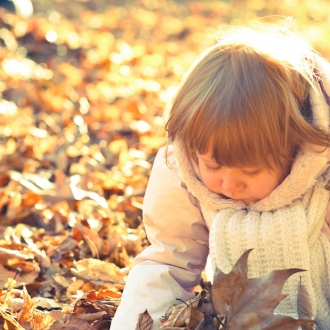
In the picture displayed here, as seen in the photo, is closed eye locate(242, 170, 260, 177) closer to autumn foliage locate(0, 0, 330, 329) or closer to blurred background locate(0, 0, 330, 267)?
autumn foliage locate(0, 0, 330, 329)

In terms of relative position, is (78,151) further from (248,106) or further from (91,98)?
(248,106)

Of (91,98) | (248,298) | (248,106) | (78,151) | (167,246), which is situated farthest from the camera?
(91,98)

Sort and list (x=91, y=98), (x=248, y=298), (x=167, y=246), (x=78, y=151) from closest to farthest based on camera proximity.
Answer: (x=248, y=298)
(x=167, y=246)
(x=78, y=151)
(x=91, y=98)

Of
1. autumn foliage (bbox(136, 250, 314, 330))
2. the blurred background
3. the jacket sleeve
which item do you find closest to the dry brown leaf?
autumn foliage (bbox(136, 250, 314, 330))

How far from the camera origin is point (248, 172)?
1.88 metres

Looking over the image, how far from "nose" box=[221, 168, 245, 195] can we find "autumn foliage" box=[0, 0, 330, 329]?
0.30 metres

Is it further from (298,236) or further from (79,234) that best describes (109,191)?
(298,236)

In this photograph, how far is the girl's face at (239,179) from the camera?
189 centimetres

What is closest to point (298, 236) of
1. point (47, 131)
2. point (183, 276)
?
point (183, 276)

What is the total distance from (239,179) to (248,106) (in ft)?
0.71

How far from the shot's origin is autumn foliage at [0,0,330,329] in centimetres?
235

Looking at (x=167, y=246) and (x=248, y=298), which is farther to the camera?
(x=167, y=246)

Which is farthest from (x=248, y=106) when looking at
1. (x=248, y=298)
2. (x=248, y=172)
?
(x=248, y=298)

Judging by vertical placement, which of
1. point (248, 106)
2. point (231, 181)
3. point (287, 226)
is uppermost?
point (248, 106)
